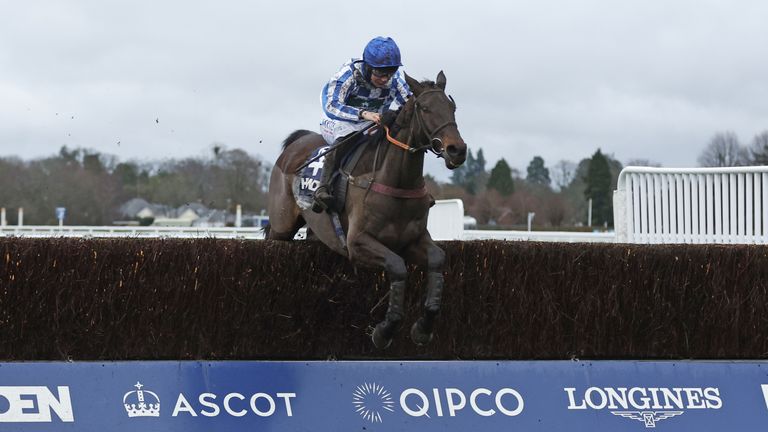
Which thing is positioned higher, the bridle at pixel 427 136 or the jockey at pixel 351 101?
the jockey at pixel 351 101

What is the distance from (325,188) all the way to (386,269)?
3.07 ft

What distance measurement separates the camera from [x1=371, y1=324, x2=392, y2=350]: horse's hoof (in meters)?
6.38

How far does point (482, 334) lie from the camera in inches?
278

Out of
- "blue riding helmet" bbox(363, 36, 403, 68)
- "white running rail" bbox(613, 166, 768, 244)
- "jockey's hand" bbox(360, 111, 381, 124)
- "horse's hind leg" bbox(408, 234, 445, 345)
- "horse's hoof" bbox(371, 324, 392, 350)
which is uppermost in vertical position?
"blue riding helmet" bbox(363, 36, 403, 68)

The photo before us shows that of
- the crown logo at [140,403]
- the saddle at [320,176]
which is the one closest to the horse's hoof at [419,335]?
the saddle at [320,176]

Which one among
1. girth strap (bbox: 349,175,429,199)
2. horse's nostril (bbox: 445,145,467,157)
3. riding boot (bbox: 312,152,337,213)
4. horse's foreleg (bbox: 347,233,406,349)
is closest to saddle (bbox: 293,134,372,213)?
riding boot (bbox: 312,152,337,213)

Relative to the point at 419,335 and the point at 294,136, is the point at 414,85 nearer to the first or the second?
the point at 419,335

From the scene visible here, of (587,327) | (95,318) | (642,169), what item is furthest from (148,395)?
(642,169)

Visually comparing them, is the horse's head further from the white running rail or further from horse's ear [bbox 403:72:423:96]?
the white running rail

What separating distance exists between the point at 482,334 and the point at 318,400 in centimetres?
153

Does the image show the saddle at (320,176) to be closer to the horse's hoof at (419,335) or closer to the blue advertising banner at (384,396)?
the horse's hoof at (419,335)

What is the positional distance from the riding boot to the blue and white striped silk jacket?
32 cm

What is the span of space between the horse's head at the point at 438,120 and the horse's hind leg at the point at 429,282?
0.77 meters

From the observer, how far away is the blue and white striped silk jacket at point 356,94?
277 inches
